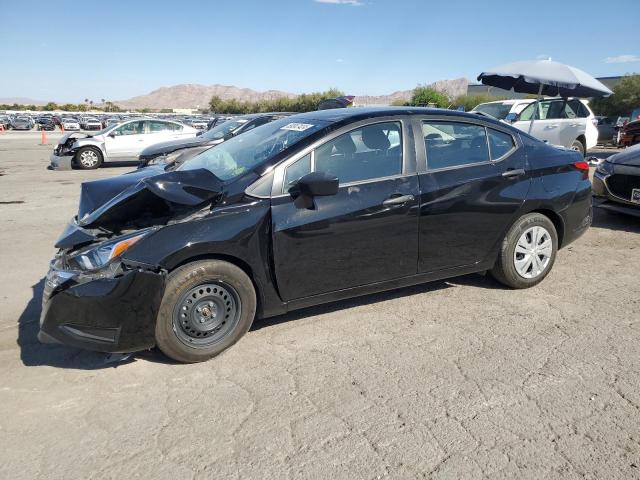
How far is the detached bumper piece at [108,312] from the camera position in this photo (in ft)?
9.77

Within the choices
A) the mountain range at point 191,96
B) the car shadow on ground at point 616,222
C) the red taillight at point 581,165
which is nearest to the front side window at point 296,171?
the red taillight at point 581,165

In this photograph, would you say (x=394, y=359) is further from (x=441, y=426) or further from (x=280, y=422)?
(x=280, y=422)

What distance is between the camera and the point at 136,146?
50.6ft

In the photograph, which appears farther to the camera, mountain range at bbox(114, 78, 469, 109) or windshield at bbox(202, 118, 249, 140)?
mountain range at bbox(114, 78, 469, 109)

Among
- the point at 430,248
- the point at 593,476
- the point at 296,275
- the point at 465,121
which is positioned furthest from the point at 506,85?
the point at 593,476

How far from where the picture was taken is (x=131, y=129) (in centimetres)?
1558

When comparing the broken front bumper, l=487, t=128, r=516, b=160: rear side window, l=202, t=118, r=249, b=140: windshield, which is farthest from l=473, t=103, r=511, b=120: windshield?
the broken front bumper

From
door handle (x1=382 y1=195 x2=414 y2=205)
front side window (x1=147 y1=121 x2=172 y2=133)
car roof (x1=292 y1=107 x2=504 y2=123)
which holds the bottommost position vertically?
door handle (x1=382 y1=195 x2=414 y2=205)

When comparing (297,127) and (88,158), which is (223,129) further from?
(297,127)

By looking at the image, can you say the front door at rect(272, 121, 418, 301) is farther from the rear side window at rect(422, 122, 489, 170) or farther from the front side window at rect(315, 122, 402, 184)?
the rear side window at rect(422, 122, 489, 170)

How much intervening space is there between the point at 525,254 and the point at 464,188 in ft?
3.15

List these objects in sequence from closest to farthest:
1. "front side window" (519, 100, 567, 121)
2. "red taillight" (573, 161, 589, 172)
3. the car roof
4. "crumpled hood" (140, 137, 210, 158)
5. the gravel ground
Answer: the gravel ground → the car roof → "red taillight" (573, 161, 589, 172) → "crumpled hood" (140, 137, 210, 158) → "front side window" (519, 100, 567, 121)

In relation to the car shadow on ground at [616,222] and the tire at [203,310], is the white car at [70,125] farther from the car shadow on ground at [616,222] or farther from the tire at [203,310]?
the tire at [203,310]

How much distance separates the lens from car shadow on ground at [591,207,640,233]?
672 cm
